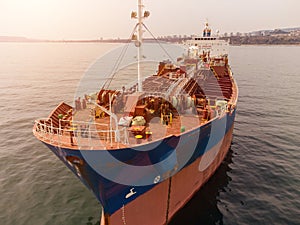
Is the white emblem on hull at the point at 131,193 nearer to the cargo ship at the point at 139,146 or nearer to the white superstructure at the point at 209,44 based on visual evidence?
the cargo ship at the point at 139,146

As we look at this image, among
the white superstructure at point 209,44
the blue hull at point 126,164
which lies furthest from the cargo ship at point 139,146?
the white superstructure at point 209,44

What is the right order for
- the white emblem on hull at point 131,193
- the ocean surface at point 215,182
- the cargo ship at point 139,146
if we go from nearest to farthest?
the cargo ship at point 139,146, the white emblem on hull at point 131,193, the ocean surface at point 215,182

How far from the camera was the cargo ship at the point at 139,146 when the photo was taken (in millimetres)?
9461

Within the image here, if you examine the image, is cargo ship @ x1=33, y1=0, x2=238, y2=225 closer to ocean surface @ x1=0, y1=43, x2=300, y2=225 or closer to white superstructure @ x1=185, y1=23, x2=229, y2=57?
ocean surface @ x1=0, y1=43, x2=300, y2=225

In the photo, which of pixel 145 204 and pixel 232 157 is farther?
pixel 232 157

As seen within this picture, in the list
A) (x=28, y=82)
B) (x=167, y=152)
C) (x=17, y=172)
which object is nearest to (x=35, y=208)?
(x=17, y=172)

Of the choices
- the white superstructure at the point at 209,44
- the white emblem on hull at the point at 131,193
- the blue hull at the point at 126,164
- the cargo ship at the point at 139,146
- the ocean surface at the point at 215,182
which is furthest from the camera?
the white superstructure at the point at 209,44

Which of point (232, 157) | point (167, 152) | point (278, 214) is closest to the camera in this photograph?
point (167, 152)

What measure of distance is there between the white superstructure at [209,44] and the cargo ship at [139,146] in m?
31.8

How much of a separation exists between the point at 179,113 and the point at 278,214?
8637 millimetres

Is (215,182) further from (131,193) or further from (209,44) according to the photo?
(209,44)

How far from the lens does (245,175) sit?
58.5 ft

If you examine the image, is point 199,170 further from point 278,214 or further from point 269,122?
point 269,122

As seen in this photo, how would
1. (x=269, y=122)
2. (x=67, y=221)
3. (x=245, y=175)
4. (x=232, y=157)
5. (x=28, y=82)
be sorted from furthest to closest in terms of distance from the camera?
(x=28, y=82) → (x=269, y=122) → (x=232, y=157) → (x=245, y=175) → (x=67, y=221)
